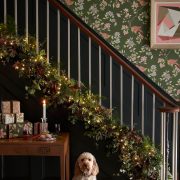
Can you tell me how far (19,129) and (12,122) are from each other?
4.0 inches

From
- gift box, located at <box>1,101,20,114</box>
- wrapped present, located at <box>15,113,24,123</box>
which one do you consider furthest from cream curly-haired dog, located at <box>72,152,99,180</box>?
gift box, located at <box>1,101,20,114</box>

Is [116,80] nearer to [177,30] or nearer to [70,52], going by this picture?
[70,52]

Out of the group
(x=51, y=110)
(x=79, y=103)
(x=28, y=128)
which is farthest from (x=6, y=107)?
(x=79, y=103)

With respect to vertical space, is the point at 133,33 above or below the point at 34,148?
above

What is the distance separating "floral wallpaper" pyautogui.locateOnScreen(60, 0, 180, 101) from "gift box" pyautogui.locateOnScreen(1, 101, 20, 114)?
1772 mm

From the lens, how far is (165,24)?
197 inches

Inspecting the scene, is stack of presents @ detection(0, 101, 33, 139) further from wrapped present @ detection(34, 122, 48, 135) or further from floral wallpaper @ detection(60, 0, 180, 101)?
floral wallpaper @ detection(60, 0, 180, 101)

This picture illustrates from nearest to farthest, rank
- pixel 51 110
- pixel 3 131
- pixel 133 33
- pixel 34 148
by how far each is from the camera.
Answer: pixel 34 148, pixel 3 131, pixel 51 110, pixel 133 33

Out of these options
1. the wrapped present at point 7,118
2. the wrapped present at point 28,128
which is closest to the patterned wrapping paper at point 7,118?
the wrapped present at point 7,118

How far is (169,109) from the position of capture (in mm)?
3404

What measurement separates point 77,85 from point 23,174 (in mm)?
1188

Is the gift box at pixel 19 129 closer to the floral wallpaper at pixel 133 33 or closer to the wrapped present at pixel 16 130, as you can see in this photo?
the wrapped present at pixel 16 130

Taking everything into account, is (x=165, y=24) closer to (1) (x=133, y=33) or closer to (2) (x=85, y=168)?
(1) (x=133, y=33)

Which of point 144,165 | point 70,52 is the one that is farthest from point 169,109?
point 70,52
